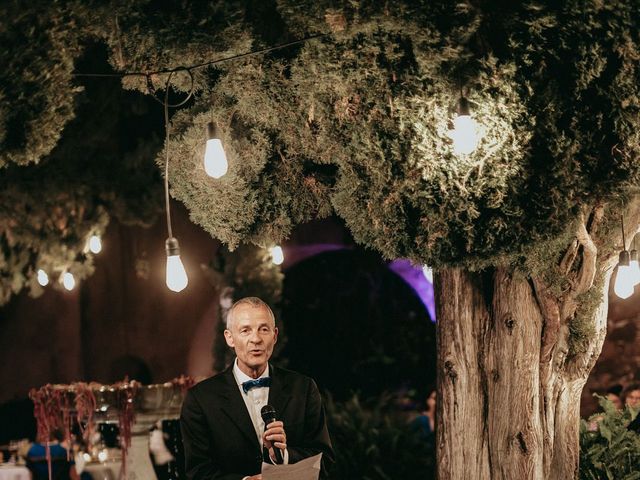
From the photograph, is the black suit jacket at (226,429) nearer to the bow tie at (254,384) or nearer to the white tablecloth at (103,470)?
the bow tie at (254,384)

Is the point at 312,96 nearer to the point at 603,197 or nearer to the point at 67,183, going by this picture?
the point at 603,197

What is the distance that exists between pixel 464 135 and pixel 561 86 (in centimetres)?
79

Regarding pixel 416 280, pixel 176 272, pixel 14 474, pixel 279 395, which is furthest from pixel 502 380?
pixel 416 280

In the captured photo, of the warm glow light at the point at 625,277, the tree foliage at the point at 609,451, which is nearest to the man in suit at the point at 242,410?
the warm glow light at the point at 625,277

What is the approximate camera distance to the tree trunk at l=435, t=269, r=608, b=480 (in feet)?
18.7

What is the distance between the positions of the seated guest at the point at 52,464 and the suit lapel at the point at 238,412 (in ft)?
14.7

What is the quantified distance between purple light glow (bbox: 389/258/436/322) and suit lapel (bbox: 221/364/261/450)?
1019 centimetres

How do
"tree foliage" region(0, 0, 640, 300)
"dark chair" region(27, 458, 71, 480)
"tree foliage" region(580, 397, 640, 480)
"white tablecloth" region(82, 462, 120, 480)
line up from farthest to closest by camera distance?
"dark chair" region(27, 458, 71, 480) → "white tablecloth" region(82, 462, 120, 480) → "tree foliage" region(580, 397, 640, 480) → "tree foliage" region(0, 0, 640, 300)

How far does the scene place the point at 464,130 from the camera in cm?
470

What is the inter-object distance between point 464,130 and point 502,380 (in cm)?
185

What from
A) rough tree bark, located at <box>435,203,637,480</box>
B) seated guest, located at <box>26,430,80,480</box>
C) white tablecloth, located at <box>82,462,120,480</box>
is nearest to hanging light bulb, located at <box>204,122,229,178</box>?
rough tree bark, located at <box>435,203,637,480</box>

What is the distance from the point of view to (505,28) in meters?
5.06

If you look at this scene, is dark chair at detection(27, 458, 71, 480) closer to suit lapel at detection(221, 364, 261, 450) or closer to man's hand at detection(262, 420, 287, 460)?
suit lapel at detection(221, 364, 261, 450)

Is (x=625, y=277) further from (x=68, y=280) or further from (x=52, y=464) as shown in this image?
(x=68, y=280)
